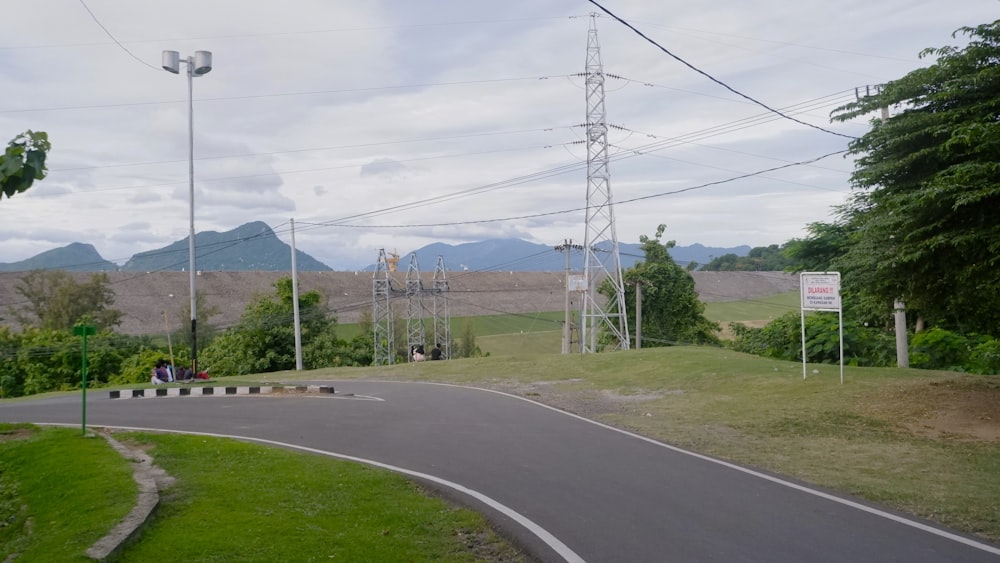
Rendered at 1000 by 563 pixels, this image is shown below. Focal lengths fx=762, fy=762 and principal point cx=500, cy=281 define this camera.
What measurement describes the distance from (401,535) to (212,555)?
1612mm

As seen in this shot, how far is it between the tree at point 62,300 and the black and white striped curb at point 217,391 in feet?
122

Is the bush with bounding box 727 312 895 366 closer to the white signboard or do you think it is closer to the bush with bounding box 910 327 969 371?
the bush with bounding box 910 327 969 371

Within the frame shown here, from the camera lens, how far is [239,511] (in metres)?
7.34

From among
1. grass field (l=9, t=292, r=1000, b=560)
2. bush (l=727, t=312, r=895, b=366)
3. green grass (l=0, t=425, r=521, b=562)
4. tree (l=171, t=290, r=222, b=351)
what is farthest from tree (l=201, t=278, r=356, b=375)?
green grass (l=0, t=425, r=521, b=562)

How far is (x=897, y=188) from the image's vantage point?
14.8m

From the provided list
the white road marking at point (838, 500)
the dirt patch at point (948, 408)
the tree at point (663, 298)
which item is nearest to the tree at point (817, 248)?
the tree at point (663, 298)

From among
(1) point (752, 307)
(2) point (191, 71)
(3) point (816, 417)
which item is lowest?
(3) point (816, 417)

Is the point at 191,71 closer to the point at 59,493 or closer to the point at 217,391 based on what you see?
the point at 217,391

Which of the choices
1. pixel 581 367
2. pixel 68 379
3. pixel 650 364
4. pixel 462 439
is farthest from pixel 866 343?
pixel 68 379

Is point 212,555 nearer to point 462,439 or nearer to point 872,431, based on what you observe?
point 462,439

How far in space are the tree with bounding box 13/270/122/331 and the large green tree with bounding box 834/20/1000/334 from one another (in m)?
57.1

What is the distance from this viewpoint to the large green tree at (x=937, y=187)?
12.3m

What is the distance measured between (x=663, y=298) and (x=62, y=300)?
45450 mm

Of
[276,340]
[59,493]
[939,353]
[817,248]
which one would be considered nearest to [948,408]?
[939,353]
